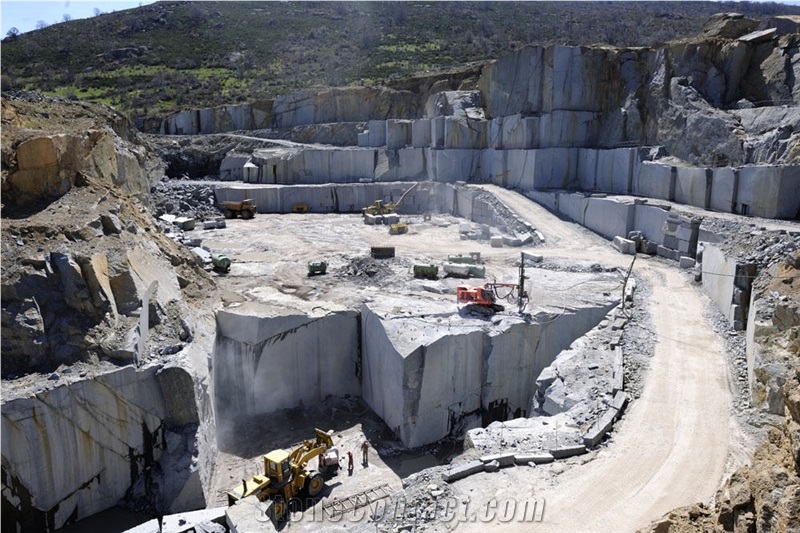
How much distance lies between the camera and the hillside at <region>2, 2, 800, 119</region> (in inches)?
2387

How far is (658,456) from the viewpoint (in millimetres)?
10227

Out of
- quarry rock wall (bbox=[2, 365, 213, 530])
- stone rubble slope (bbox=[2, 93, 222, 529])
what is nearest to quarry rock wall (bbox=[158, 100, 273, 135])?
stone rubble slope (bbox=[2, 93, 222, 529])

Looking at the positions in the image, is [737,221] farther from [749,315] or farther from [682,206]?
[749,315]

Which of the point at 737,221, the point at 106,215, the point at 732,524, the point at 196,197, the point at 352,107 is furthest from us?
the point at 352,107

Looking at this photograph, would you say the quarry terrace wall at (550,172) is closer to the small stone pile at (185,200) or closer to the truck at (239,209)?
the small stone pile at (185,200)

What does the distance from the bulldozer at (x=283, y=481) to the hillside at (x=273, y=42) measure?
1788 inches

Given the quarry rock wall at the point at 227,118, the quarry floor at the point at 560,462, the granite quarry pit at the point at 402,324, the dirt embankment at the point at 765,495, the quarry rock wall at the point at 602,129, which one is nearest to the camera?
the dirt embankment at the point at 765,495

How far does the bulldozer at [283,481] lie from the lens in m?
11.5

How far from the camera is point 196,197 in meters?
35.0

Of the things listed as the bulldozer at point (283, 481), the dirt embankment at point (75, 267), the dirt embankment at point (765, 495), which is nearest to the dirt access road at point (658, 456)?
the dirt embankment at point (765, 495)

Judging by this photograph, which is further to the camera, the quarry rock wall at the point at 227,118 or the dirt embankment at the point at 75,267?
the quarry rock wall at the point at 227,118

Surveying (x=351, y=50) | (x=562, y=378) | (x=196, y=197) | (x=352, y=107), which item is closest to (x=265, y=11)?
(x=351, y=50)

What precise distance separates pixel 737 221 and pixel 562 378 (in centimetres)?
1045

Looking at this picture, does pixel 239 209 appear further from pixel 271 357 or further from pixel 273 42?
pixel 273 42
